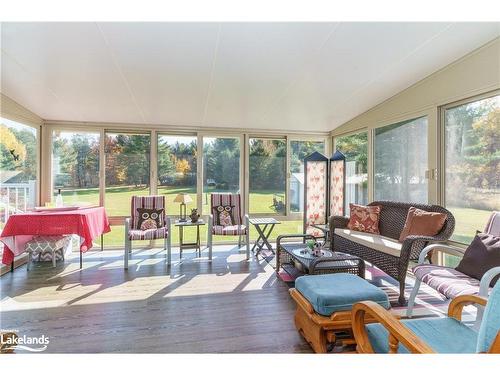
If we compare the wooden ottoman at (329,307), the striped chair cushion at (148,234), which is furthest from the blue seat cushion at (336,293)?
the striped chair cushion at (148,234)

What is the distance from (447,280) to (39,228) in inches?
172

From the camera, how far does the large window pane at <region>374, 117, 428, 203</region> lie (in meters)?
3.64

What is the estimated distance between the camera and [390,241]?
3361mm

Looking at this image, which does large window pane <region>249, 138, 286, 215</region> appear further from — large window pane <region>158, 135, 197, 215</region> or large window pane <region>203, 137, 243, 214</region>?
large window pane <region>158, 135, 197, 215</region>

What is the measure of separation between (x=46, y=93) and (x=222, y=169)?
283cm

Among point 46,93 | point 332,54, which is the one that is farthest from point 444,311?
point 46,93

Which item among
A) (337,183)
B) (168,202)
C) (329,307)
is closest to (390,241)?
(337,183)

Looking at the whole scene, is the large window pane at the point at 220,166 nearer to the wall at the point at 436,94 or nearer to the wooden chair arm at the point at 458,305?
the wall at the point at 436,94

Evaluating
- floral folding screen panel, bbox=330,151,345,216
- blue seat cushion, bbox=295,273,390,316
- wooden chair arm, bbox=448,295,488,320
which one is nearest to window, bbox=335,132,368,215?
floral folding screen panel, bbox=330,151,345,216

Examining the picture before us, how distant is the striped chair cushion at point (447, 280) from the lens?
1.96 metres

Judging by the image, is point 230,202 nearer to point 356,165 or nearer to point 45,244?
point 356,165

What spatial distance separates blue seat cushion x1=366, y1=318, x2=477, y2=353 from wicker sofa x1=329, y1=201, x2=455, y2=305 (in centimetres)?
119

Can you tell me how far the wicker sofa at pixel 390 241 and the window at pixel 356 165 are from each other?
799mm
